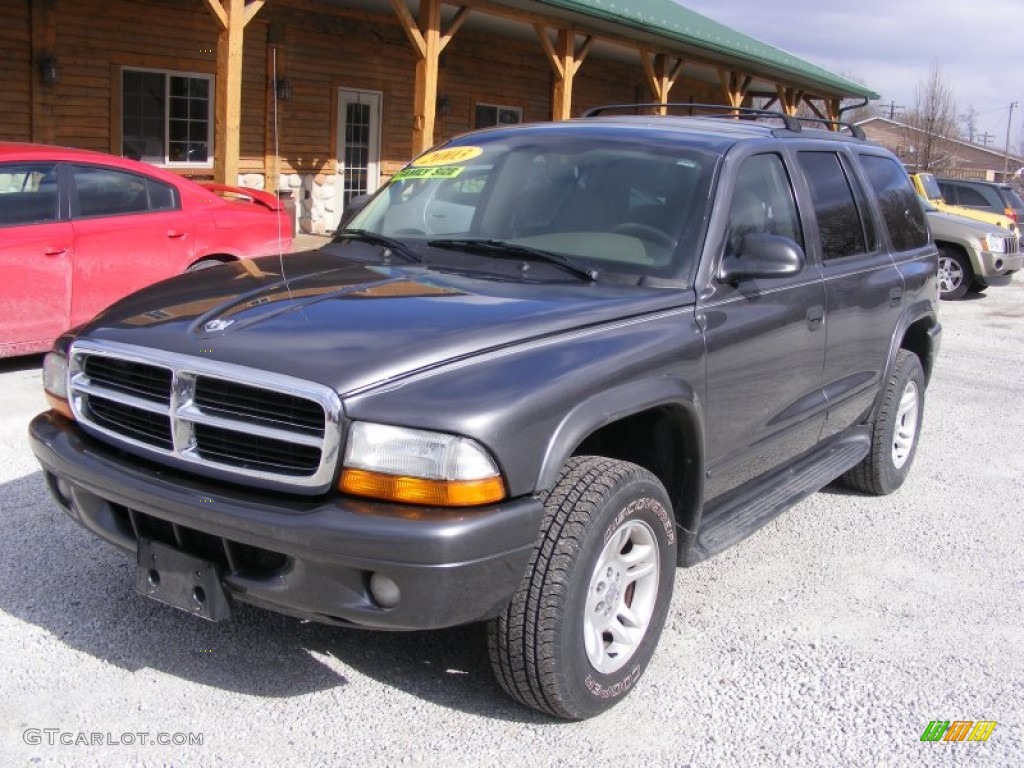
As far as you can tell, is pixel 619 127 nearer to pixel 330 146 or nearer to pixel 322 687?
pixel 322 687

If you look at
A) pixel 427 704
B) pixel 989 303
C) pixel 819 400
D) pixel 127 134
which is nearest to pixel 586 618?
pixel 427 704

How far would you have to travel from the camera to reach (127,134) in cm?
1308

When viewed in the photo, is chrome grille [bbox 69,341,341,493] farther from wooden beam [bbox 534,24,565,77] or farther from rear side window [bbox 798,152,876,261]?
wooden beam [bbox 534,24,565,77]

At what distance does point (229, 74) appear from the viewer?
1030cm

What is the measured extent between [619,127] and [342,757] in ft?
8.78

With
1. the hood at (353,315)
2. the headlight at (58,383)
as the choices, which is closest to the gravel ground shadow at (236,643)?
the headlight at (58,383)

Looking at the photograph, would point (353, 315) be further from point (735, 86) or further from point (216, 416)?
point (735, 86)

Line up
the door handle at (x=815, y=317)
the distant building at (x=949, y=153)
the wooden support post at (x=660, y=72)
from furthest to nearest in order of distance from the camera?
the distant building at (x=949, y=153) → the wooden support post at (x=660, y=72) → the door handle at (x=815, y=317)

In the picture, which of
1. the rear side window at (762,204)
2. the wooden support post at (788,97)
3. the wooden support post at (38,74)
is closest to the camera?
the rear side window at (762,204)

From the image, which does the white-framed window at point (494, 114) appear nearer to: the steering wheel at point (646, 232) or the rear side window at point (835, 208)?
the rear side window at point (835, 208)

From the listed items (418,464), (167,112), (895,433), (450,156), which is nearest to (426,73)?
(167,112)

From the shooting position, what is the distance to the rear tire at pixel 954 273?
15.2 meters

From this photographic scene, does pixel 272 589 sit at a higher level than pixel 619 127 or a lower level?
lower

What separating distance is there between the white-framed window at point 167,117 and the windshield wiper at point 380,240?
9.63 meters
